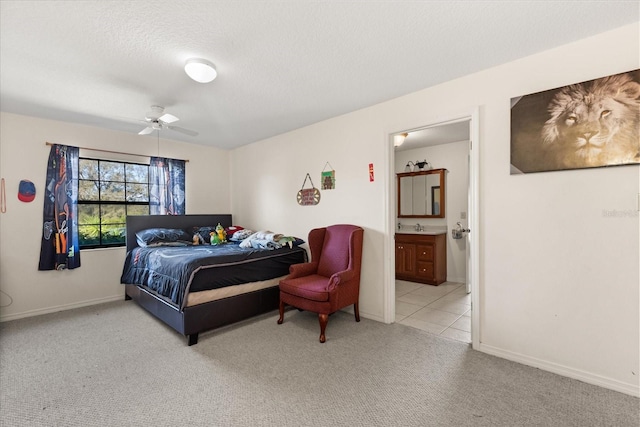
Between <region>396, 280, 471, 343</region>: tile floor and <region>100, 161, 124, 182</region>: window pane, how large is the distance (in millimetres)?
4402

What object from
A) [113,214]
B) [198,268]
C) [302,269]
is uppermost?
[113,214]

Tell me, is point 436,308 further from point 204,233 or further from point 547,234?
point 204,233

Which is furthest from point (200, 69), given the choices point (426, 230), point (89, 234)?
point (426, 230)

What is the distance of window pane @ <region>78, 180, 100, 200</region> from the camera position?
4.02 m

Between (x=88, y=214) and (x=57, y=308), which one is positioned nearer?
(x=57, y=308)

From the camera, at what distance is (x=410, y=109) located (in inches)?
119

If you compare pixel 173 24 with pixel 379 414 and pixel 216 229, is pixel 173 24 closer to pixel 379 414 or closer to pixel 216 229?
pixel 379 414

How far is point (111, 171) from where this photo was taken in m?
4.29

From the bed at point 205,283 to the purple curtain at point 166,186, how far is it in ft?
1.73

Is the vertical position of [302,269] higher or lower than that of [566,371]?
higher

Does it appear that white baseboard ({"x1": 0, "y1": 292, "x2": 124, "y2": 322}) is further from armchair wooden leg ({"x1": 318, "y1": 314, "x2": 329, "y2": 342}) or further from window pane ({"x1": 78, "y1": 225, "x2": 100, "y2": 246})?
→ armchair wooden leg ({"x1": 318, "y1": 314, "x2": 329, "y2": 342})

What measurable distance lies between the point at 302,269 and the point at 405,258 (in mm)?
2421

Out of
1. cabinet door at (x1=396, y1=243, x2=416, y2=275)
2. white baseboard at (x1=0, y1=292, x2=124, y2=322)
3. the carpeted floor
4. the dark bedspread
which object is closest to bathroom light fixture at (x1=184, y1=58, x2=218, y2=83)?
the dark bedspread

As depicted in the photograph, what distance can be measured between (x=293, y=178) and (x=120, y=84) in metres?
2.25
